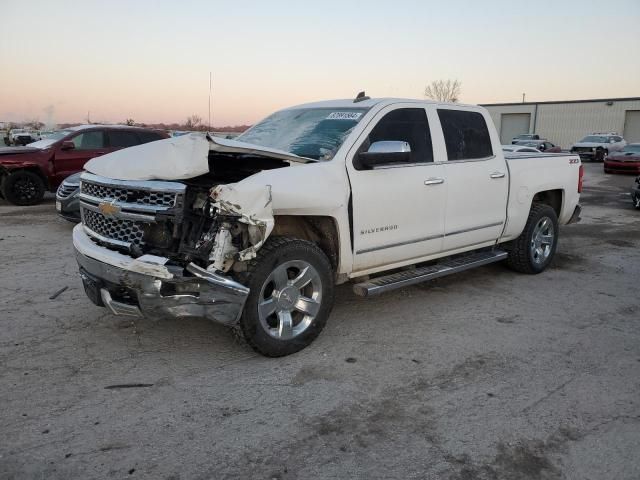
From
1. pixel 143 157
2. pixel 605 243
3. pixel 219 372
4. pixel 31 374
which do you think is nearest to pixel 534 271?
pixel 605 243

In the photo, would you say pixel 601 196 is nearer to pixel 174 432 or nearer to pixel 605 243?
pixel 605 243

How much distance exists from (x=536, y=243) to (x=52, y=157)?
33.2 ft

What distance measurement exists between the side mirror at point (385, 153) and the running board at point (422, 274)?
3.40ft

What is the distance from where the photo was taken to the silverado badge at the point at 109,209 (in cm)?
381

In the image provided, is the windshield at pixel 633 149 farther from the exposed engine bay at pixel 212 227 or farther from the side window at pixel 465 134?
the exposed engine bay at pixel 212 227

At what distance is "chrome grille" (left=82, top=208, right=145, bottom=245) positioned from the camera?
3.84m

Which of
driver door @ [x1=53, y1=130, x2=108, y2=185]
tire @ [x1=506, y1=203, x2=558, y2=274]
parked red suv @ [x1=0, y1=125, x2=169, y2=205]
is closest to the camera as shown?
tire @ [x1=506, y1=203, x2=558, y2=274]

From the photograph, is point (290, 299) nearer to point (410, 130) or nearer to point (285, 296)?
point (285, 296)

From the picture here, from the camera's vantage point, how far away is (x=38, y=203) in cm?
1222

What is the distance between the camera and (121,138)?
A: 483 inches

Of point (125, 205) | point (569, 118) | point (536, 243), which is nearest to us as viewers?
point (125, 205)

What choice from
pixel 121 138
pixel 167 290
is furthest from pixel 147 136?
pixel 167 290

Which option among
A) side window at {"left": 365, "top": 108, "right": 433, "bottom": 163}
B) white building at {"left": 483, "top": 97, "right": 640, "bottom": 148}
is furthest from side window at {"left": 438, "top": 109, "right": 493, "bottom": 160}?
white building at {"left": 483, "top": 97, "right": 640, "bottom": 148}

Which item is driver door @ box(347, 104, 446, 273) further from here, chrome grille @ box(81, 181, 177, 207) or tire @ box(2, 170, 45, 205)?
tire @ box(2, 170, 45, 205)
